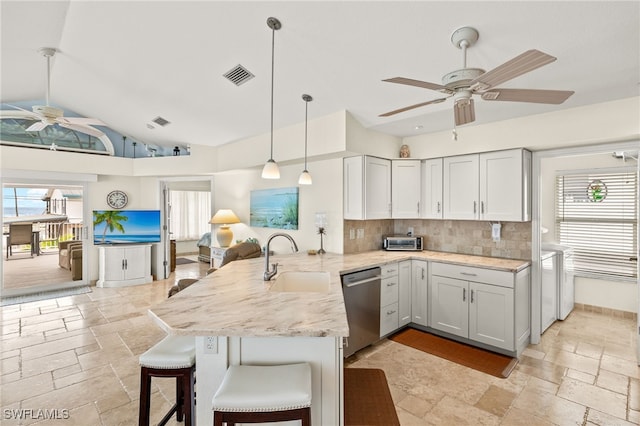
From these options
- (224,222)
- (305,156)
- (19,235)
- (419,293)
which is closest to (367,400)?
(419,293)

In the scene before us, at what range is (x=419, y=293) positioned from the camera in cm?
384

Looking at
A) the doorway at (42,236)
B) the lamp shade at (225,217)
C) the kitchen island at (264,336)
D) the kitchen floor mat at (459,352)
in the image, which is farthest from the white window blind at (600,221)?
the doorway at (42,236)

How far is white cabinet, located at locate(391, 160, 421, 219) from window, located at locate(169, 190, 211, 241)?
7.16 metres

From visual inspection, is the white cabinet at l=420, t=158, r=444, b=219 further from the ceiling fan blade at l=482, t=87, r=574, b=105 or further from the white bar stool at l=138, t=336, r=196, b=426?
the white bar stool at l=138, t=336, r=196, b=426

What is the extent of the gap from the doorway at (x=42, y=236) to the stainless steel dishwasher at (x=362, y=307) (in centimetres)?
572

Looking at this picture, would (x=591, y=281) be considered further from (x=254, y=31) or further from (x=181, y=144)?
(x=181, y=144)

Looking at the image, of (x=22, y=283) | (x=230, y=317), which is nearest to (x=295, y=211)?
(x=230, y=317)

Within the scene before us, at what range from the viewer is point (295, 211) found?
4688 mm

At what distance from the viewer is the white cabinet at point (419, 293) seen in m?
3.80

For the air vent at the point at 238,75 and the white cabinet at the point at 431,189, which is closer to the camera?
the air vent at the point at 238,75

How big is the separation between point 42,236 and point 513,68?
7796 mm

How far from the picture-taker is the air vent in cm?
317

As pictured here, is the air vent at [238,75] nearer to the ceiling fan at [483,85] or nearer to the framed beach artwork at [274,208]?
the framed beach artwork at [274,208]

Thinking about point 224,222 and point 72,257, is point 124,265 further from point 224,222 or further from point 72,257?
point 224,222
